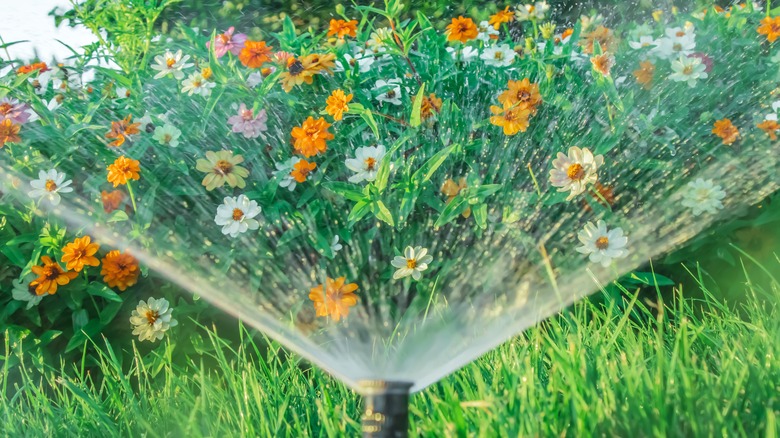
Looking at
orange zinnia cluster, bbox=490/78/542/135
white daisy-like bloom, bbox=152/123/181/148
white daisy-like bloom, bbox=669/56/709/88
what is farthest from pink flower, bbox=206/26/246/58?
white daisy-like bloom, bbox=669/56/709/88

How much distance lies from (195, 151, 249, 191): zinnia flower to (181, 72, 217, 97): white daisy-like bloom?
24cm

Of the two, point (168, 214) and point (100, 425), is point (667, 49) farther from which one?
point (100, 425)

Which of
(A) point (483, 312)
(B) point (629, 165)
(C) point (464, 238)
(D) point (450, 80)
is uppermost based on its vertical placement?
(D) point (450, 80)

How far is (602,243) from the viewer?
89.0 inches

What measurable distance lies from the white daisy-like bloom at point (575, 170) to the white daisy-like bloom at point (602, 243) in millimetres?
118

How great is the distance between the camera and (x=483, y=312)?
233cm

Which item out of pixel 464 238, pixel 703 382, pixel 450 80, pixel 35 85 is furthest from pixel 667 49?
pixel 35 85

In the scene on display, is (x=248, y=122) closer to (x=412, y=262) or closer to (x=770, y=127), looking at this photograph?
(x=412, y=262)

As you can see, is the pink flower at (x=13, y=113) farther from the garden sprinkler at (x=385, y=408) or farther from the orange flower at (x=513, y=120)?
the garden sprinkler at (x=385, y=408)

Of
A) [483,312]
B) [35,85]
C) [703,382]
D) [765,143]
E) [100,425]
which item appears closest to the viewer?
[703,382]

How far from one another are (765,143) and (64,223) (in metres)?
2.10

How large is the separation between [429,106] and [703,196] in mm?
815

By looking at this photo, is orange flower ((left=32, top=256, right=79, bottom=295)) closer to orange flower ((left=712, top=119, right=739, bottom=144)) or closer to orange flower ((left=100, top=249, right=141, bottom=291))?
orange flower ((left=100, top=249, right=141, bottom=291))

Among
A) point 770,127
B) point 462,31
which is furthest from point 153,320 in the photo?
point 770,127
